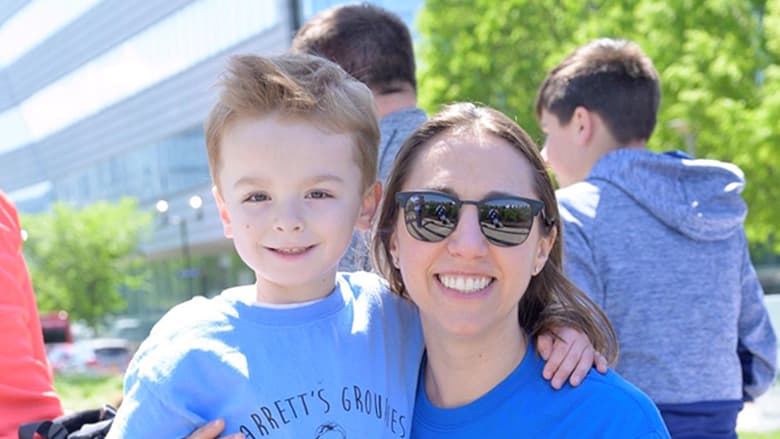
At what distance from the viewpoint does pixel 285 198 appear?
235 cm

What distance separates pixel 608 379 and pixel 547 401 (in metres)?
0.14

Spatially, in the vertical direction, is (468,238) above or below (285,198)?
below

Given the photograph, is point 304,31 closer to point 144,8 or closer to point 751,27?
point 751,27

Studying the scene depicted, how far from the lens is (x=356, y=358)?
238 cm

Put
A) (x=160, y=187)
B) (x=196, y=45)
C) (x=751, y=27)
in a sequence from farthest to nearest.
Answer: (x=160, y=187) → (x=196, y=45) → (x=751, y=27)

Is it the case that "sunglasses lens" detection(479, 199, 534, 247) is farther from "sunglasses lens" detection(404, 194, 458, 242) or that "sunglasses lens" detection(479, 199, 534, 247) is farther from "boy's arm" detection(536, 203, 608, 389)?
"boy's arm" detection(536, 203, 608, 389)

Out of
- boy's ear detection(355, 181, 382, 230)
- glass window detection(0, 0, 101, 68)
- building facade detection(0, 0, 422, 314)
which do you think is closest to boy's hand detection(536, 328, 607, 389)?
boy's ear detection(355, 181, 382, 230)

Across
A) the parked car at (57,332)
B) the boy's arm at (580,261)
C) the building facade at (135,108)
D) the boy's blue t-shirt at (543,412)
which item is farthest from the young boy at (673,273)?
the parked car at (57,332)

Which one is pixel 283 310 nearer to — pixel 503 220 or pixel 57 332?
pixel 503 220

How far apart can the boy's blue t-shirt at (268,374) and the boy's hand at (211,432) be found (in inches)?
1.2

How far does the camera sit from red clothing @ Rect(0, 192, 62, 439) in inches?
110

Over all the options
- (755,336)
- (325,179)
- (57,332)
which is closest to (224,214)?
(325,179)

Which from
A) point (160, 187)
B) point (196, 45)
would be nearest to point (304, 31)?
point (196, 45)

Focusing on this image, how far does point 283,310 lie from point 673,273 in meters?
1.59
